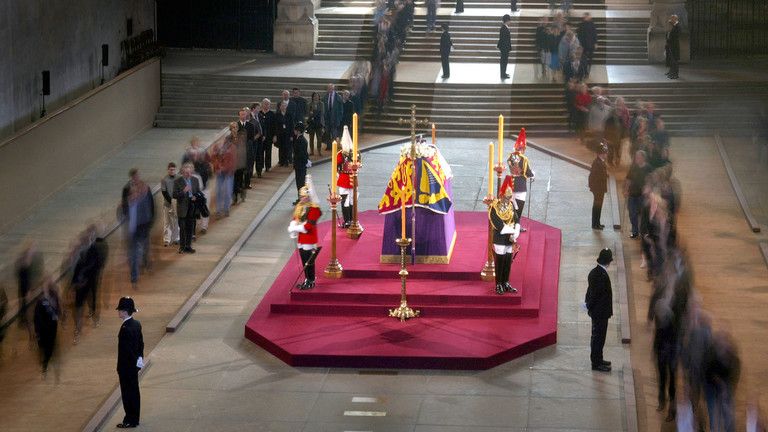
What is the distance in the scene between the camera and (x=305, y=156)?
2817 cm

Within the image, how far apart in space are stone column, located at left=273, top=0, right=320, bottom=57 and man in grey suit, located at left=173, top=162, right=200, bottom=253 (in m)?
16.4

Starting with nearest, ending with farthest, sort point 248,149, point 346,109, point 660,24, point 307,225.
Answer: point 307,225 → point 248,149 → point 346,109 → point 660,24

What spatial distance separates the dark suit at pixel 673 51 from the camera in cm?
3709

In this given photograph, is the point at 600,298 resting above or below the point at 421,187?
below

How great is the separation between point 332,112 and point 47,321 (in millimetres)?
14115

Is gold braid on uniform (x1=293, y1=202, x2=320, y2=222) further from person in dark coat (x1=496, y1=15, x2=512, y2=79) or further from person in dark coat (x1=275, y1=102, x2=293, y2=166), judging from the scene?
person in dark coat (x1=496, y1=15, x2=512, y2=79)

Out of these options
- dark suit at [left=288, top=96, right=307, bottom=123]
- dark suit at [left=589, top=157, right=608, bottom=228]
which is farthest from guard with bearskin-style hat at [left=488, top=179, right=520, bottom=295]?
dark suit at [left=288, top=96, right=307, bottom=123]

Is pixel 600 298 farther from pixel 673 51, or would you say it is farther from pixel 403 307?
pixel 673 51

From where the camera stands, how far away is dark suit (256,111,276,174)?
100ft

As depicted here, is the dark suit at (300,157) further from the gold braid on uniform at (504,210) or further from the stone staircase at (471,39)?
the stone staircase at (471,39)

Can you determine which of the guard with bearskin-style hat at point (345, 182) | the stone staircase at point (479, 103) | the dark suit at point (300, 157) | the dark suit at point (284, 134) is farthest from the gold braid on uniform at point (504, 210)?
the stone staircase at point (479, 103)

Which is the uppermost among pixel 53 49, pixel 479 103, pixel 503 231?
pixel 53 49

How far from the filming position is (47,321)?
63.7 ft

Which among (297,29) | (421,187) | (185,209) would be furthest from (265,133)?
(297,29)
